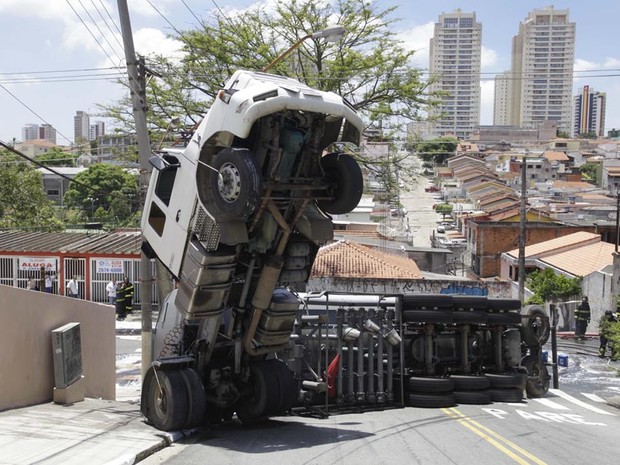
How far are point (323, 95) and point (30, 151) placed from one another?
183825mm

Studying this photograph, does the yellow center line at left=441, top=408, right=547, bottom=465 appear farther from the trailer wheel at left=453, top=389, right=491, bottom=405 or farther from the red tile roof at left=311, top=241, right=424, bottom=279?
the red tile roof at left=311, top=241, right=424, bottom=279

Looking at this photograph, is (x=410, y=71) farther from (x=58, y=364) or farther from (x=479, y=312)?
(x=58, y=364)

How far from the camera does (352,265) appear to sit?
30.2 m

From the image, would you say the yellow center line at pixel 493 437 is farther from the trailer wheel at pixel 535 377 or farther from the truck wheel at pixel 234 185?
the truck wheel at pixel 234 185

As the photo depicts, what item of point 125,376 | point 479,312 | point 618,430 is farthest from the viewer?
point 125,376

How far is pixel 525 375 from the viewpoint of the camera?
48.4ft

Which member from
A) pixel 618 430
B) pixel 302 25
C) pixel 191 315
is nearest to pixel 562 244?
pixel 302 25

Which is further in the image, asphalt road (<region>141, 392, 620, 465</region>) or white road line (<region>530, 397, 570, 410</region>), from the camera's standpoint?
white road line (<region>530, 397, 570, 410</region>)

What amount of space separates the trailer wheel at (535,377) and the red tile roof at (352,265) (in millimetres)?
13581

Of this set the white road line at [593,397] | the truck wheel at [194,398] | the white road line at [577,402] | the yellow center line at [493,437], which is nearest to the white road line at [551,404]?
the white road line at [577,402]

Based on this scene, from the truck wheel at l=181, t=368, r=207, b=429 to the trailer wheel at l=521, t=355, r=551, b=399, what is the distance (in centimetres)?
695

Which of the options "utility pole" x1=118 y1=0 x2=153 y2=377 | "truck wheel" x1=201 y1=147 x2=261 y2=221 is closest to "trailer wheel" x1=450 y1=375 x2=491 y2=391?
"utility pole" x1=118 y1=0 x2=153 y2=377

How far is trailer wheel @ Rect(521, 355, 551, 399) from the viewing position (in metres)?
15.3

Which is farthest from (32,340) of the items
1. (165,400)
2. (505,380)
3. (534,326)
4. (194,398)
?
(534,326)
